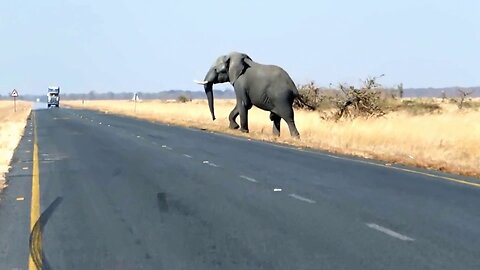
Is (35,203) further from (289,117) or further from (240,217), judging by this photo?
(289,117)

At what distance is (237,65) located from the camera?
2762 cm

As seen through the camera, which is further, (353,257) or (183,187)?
(183,187)

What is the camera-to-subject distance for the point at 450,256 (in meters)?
6.02

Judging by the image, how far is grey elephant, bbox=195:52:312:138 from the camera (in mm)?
25953

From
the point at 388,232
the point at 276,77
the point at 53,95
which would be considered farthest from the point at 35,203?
the point at 53,95

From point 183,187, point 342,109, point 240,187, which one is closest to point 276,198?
point 240,187

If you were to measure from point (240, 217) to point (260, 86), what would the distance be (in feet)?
60.9

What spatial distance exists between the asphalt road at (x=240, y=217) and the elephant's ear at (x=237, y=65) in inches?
495

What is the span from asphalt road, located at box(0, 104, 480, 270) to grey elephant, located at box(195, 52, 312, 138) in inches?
418

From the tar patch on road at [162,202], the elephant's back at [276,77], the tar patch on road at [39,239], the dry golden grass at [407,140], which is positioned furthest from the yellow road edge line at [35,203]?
the elephant's back at [276,77]

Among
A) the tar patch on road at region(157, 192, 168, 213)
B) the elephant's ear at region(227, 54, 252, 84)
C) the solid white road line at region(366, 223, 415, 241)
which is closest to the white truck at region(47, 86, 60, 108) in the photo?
the elephant's ear at region(227, 54, 252, 84)

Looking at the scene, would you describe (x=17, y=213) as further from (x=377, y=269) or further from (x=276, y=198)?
(x=377, y=269)

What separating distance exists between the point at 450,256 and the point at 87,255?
3.57 meters

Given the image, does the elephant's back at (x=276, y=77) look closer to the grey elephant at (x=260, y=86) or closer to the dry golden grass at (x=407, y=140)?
the grey elephant at (x=260, y=86)
